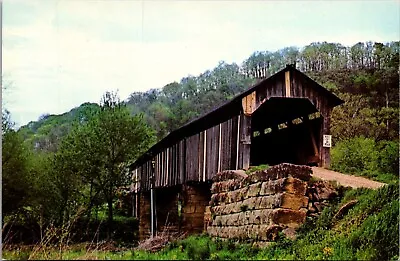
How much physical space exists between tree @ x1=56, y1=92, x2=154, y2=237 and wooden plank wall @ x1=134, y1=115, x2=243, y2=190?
158 cm

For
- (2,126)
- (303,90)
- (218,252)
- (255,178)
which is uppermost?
(303,90)

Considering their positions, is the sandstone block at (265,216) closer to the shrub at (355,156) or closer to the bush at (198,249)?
the bush at (198,249)

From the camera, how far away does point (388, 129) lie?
945cm

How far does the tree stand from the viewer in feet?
28.5

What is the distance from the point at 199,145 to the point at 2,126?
166 inches

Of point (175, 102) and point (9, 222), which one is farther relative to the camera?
point (175, 102)

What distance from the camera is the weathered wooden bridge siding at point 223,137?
10.6 metres

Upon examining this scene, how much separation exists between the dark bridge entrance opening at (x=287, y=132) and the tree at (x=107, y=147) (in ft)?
8.49

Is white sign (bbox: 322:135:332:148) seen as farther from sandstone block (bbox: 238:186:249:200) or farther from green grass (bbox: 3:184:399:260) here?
green grass (bbox: 3:184:399:260)

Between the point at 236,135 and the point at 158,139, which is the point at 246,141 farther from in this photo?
the point at 158,139

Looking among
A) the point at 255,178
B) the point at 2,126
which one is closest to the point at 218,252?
the point at 255,178

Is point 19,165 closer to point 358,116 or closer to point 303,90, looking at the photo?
point 303,90

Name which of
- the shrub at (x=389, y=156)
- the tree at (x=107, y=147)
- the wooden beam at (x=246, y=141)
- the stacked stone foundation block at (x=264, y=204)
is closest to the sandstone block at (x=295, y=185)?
the stacked stone foundation block at (x=264, y=204)

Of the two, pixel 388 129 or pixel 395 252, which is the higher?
pixel 388 129
